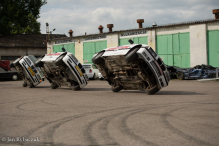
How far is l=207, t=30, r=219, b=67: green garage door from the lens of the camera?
31203 mm

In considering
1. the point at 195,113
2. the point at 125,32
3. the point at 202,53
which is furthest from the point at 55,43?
the point at 195,113

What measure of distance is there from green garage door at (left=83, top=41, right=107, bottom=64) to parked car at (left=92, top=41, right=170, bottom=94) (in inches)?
1034

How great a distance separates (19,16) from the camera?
69.1m

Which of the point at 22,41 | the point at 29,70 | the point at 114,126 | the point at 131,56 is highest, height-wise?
the point at 22,41

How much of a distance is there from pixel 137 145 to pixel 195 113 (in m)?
3.77

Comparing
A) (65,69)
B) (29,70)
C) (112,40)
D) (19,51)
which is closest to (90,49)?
(112,40)

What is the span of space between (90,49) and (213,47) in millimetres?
17072

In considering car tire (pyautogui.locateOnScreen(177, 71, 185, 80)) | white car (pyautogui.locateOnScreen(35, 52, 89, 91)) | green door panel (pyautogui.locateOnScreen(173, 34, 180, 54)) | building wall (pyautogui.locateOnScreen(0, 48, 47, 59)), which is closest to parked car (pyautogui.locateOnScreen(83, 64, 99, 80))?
green door panel (pyautogui.locateOnScreen(173, 34, 180, 54))

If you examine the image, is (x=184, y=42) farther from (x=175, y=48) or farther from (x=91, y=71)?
(x=91, y=71)

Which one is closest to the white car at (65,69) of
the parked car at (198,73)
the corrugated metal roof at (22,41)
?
the parked car at (198,73)

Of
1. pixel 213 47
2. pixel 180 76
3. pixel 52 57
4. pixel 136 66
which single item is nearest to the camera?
pixel 136 66

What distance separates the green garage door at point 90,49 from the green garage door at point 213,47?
46.1 ft

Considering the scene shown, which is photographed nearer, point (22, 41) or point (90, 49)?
point (90, 49)

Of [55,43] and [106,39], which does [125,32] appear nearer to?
[106,39]
